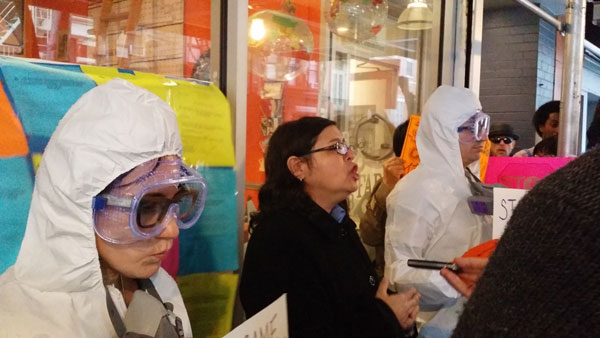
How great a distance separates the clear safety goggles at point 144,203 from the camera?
1.09 m

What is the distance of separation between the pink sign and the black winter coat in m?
1.06

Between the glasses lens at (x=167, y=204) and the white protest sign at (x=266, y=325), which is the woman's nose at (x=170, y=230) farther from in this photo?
the white protest sign at (x=266, y=325)

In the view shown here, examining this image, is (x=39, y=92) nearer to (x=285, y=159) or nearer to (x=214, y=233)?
(x=214, y=233)

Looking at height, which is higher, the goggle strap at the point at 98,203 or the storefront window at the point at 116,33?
the storefront window at the point at 116,33

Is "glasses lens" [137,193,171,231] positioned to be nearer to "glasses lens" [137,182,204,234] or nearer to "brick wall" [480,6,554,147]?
"glasses lens" [137,182,204,234]

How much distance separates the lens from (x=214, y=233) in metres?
1.78

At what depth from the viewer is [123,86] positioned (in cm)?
119

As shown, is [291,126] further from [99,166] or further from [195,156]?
[99,166]

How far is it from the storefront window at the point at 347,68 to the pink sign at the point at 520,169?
0.95 m

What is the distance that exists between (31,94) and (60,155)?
38 centimetres

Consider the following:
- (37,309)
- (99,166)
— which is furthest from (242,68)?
(37,309)

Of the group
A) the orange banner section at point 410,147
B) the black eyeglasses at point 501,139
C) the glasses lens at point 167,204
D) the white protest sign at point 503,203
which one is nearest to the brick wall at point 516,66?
the black eyeglasses at point 501,139

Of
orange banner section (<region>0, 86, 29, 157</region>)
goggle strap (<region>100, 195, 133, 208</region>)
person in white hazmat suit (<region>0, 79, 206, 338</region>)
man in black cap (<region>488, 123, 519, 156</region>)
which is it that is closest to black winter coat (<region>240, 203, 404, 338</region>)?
person in white hazmat suit (<region>0, 79, 206, 338</region>)

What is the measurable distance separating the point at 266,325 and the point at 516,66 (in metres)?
5.60
